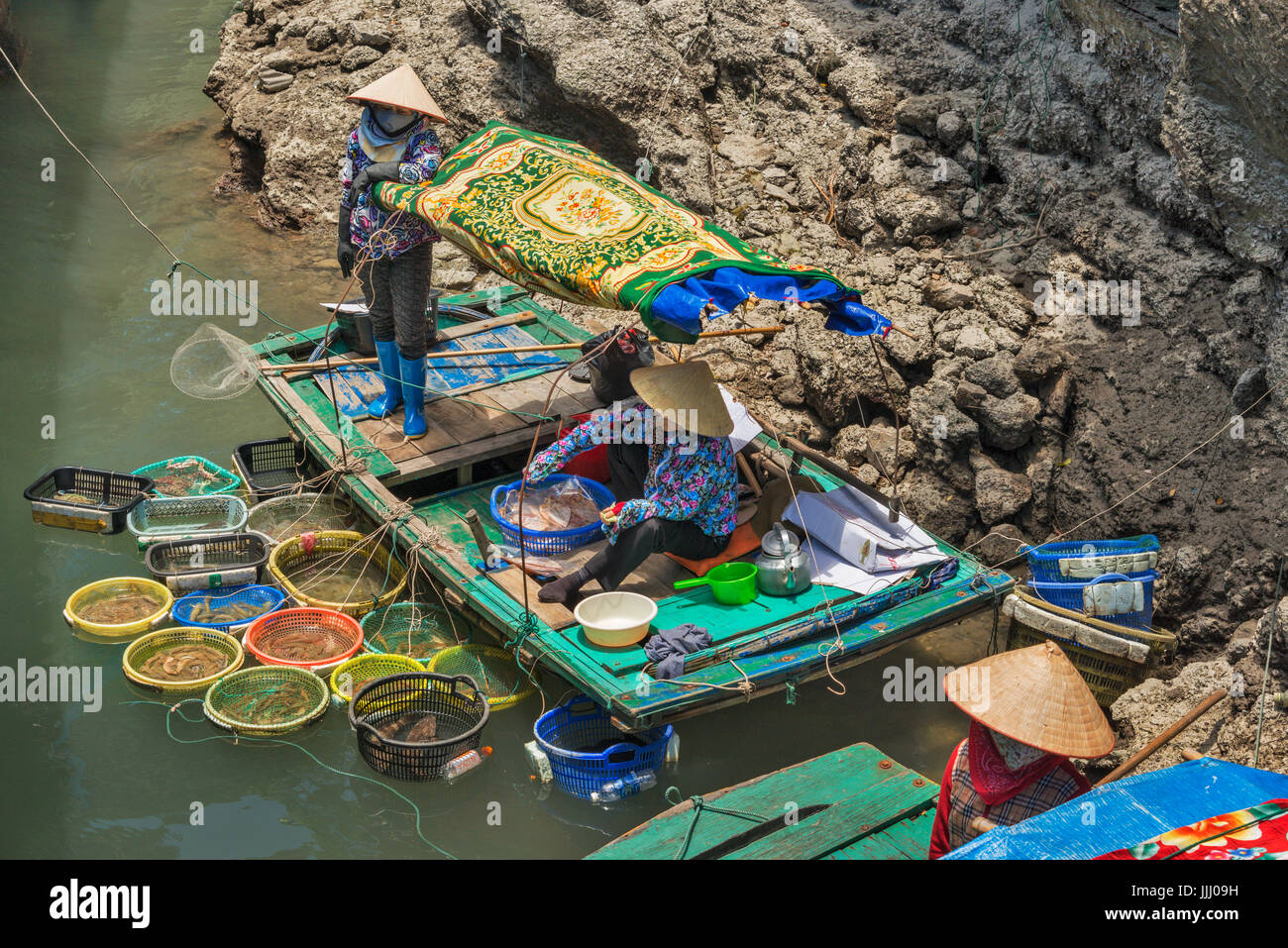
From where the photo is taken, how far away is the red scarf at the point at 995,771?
12.2ft

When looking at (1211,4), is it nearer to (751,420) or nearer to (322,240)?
(751,420)

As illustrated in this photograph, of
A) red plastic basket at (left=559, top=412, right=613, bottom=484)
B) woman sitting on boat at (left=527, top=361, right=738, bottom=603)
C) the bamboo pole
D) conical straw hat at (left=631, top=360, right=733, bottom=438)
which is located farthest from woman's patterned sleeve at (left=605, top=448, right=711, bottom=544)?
the bamboo pole

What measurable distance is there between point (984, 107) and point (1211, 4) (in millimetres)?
2775

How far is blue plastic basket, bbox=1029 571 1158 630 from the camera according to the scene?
5.96m

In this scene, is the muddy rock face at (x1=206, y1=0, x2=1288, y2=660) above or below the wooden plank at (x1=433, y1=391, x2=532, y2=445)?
above

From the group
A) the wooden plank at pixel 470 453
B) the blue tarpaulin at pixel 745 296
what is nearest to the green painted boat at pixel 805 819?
the blue tarpaulin at pixel 745 296

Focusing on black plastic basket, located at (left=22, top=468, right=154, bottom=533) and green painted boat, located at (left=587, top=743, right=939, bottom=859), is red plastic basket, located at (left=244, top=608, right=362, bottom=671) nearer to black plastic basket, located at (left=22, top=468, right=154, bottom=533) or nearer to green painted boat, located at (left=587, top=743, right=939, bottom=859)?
black plastic basket, located at (left=22, top=468, right=154, bottom=533)

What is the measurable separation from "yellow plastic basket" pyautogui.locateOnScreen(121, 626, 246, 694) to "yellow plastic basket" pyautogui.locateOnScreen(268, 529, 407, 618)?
0.47 meters

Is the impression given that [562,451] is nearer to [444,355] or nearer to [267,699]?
[267,699]

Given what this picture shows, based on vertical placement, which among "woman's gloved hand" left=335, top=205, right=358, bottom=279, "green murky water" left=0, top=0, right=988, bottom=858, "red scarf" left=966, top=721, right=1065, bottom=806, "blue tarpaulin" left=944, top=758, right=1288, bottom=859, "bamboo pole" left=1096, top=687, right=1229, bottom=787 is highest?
"blue tarpaulin" left=944, top=758, right=1288, bottom=859

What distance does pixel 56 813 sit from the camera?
211 inches

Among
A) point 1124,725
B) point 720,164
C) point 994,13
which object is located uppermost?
point 994,13

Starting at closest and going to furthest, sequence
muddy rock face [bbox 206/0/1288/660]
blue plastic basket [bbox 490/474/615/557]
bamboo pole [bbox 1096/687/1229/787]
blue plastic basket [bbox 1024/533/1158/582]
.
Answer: bamboo pole [bbox 1096/687/1229/787] < blue plastic basket [bbox 1024/533/1158/582] < blue plastic basket [bbox 490/474/615/557] < muddy rock face [bbox 206/0/1288/660]
